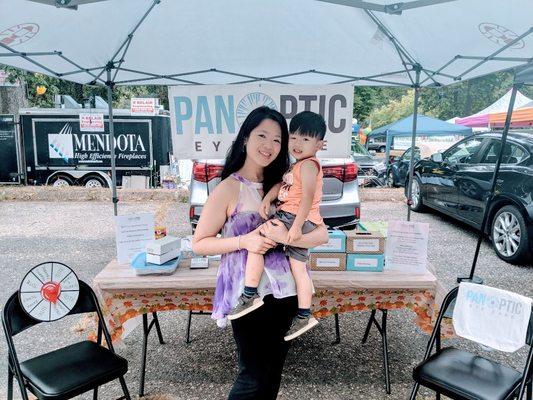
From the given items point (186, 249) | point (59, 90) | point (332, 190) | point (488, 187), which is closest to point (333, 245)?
point (186, 249)

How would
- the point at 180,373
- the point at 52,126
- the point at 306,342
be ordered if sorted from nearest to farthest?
1. the point at 180,373
2. the point at 306,342
3. the point at 52,126

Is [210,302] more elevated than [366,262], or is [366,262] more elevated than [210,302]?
[366,262]

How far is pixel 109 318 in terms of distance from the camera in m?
2.42

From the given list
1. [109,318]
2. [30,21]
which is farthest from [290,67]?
[109,318]

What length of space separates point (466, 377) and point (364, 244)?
34.0 inches

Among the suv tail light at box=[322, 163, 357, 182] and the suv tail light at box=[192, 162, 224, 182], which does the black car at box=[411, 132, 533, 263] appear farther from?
the suv tail light at box=[192, 162, 224, 182]

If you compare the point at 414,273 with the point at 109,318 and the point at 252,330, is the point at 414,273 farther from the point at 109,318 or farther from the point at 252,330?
the point at 109,318

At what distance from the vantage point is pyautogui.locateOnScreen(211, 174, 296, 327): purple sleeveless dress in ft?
5.50

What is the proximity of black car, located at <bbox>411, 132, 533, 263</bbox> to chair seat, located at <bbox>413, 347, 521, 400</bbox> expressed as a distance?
3271 mm

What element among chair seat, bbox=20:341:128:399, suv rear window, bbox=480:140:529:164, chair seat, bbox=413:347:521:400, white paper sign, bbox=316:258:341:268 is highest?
suv rear window, bbox=480:140:529:164

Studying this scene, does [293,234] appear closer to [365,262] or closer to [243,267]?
[243,267]

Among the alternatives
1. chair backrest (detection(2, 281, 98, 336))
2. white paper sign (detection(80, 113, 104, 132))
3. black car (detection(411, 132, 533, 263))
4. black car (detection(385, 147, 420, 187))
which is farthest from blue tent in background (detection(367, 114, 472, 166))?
chair backrest (detection(2, 281, 98, 336))

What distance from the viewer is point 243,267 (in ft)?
5.55

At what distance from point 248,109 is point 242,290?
229 cm
